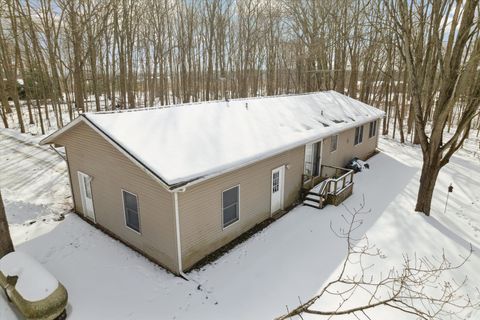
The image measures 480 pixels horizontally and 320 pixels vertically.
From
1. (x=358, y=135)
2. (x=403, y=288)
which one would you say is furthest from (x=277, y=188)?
(x=358, y=135)

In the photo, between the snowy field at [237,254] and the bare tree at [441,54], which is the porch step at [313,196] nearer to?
the snowy field at [237,254]

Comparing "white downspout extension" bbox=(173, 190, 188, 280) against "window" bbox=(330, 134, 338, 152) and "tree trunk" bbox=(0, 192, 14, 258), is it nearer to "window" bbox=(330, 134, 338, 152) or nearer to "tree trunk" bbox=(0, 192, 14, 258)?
"tree trunk" bbox=(0, 192, 14, 258)

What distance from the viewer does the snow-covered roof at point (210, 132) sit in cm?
756

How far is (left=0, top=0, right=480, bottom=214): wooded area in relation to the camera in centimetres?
960

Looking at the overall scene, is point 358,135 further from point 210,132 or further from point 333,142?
point 210,132

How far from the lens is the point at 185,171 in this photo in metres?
7.27

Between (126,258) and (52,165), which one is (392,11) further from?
(52,165)

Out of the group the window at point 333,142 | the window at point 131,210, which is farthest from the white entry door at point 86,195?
the window at point 333,142

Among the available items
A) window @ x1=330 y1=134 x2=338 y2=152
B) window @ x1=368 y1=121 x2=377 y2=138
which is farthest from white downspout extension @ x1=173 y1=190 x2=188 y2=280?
window @ x1=368 y1=121 x2=377 y2=138

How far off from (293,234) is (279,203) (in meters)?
1.67

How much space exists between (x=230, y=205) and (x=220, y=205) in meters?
0.56

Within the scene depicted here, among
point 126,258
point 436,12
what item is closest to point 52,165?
point 126,258

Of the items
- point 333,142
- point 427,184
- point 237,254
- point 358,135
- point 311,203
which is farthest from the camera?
point 358,135

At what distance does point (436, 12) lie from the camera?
9.05 m
